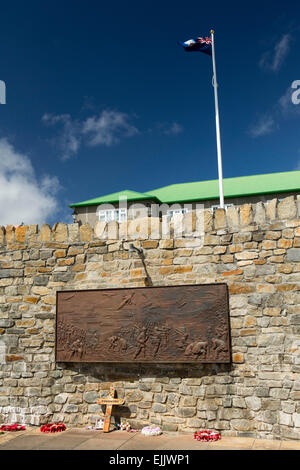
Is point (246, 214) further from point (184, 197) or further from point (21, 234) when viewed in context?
point (184, 197)

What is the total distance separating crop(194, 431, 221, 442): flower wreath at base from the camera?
559cm

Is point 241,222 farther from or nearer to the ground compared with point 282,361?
farther from the ground

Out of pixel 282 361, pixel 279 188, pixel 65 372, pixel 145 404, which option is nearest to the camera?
pixel 282 361

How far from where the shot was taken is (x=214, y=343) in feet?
19.6

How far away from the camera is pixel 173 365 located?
6191mm

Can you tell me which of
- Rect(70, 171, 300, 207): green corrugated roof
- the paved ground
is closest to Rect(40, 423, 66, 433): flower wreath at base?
the paved ground

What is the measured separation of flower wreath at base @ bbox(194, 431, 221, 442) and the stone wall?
146 mm

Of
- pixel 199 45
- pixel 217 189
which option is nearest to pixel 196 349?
pixel 199 45

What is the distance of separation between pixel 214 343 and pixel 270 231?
6.16 feet

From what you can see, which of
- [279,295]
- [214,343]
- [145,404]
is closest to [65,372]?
[145,404]

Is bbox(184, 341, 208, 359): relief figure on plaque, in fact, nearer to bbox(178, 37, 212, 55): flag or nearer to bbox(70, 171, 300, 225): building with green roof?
bbox(178, 37, 212, 55): flag

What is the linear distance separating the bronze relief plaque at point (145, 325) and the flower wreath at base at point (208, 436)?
0.98 meters

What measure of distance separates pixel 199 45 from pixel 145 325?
8474mm
